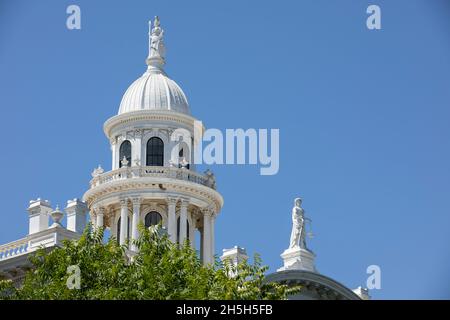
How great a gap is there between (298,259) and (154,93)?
21691 millimetres

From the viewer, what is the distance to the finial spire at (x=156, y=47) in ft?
354

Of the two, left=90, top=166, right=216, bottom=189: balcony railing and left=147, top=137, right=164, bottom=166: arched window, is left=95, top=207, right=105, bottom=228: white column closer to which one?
left=90, top=166, right=216, bottom=189: balcony railing

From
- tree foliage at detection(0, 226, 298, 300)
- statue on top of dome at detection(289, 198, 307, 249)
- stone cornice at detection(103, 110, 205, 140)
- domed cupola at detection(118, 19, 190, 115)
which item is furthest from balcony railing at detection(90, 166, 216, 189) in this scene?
tree foliage at detection(0, 226, 298, 300)

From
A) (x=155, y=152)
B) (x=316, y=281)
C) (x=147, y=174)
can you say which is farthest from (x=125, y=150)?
(x=316, y=281)

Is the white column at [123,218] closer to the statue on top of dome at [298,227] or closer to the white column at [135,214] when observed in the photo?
the white column at [135,214]

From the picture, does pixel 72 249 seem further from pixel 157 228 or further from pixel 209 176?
pixel 209 176

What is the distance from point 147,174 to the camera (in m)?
101

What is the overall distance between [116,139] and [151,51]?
8.12m

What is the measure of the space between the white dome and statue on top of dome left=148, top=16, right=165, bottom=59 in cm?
264

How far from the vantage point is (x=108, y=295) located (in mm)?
59156

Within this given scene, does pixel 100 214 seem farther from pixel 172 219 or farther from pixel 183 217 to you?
pixel 183 217

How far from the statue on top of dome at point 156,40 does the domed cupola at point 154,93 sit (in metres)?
0.10

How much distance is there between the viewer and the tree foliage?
60.8 meters
